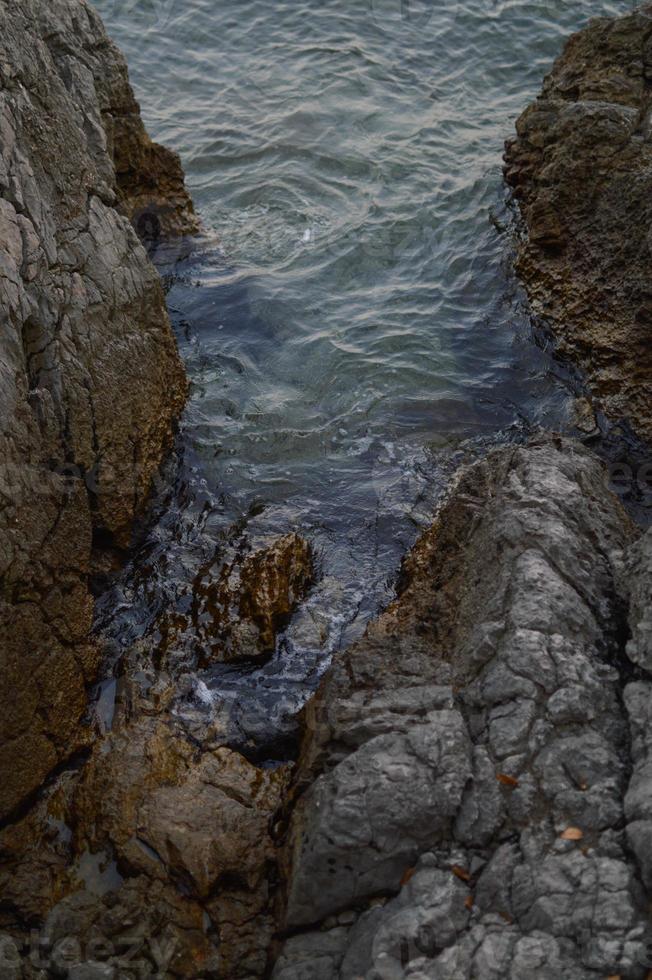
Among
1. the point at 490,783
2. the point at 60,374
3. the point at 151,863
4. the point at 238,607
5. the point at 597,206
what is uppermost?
the point at 597,206

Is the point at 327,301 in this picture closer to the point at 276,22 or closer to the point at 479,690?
the point at 479,690

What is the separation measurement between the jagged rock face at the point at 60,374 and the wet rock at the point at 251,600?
704 millimetres

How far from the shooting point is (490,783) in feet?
13.4

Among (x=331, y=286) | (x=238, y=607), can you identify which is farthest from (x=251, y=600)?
(x=331, y=286)

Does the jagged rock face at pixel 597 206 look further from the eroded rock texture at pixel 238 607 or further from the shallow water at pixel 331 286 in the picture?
the eroded rock texture at pixel 238 607

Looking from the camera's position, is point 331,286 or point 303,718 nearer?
point 303,718

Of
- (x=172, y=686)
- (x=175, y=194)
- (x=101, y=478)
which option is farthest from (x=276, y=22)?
(x=172, y=686)

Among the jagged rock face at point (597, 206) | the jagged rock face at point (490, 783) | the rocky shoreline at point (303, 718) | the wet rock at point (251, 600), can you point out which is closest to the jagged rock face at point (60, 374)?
the rocky shoreline at point (303, 718)

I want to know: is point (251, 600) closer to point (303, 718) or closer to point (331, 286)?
point (303, 718)

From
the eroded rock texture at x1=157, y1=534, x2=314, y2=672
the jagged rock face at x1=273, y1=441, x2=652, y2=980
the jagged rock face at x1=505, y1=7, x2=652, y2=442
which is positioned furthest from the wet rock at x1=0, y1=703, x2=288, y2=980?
the jagged rock face at x1=505, y1=7, x2=652, y2=442

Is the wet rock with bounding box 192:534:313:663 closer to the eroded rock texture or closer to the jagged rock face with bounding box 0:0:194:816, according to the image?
the eroded rock texture

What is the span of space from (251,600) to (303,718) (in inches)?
36.8

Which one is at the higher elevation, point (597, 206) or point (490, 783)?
point (597, 206)

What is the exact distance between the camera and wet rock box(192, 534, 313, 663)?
19.0 feet
